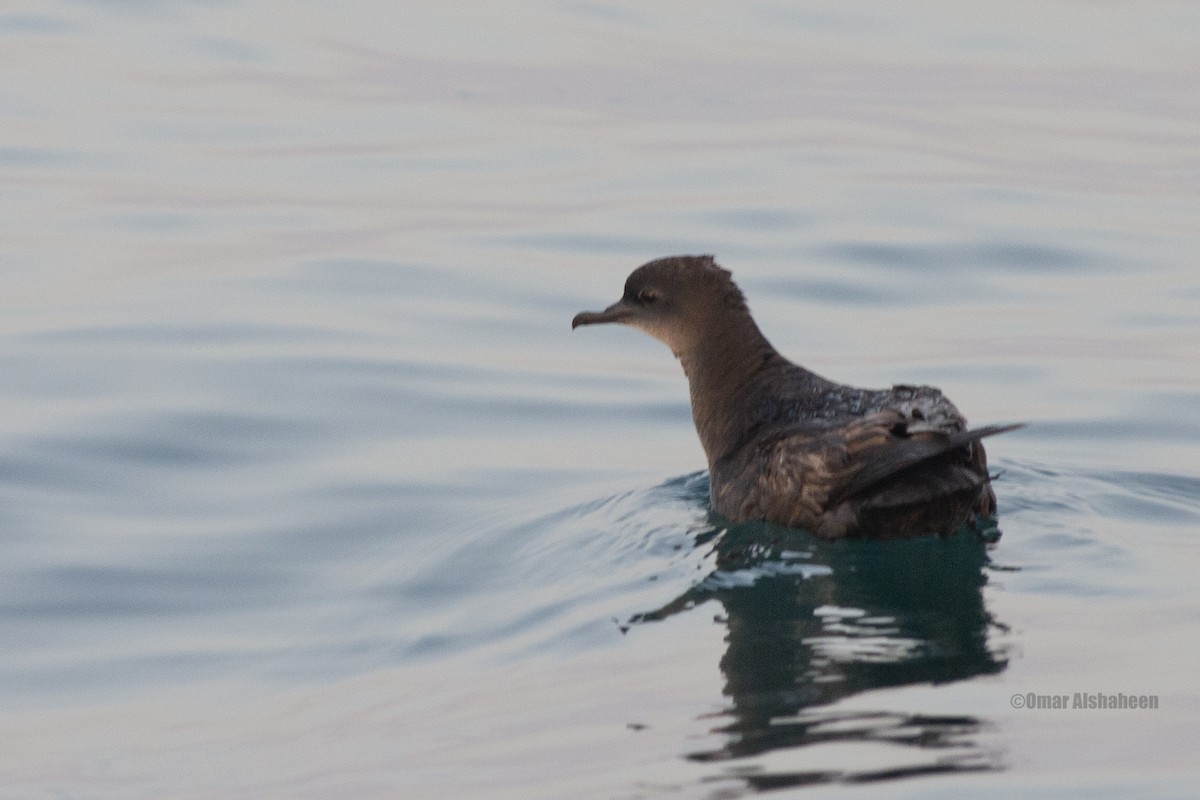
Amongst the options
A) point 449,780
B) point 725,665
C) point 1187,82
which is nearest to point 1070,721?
point 725,665

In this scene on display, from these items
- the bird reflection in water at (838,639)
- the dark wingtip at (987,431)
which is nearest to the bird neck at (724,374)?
the bird reflection in water at (838,639)

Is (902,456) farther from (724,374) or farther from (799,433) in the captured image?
(724,374)

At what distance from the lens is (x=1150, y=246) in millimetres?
14633

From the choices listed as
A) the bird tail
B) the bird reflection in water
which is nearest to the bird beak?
the bird reflection in water

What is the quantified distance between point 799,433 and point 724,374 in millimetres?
1101

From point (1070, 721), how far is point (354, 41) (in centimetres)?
1902

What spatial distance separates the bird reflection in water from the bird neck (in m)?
0.67

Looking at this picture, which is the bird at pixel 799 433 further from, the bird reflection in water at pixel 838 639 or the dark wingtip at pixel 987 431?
the bird reflection in water at pixel 838 639

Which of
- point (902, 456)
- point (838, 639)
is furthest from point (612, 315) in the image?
point (838, 639)

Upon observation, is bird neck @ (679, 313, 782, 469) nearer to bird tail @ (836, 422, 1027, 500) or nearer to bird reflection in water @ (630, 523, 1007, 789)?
bird reflection in water @ (630, 523, 1007, 789)

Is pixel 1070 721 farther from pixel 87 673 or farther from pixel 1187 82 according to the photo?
pixel 1187 82

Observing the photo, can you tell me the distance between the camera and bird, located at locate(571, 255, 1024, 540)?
23.9 feet

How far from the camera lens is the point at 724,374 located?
347 inches

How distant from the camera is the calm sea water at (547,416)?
5.89m
